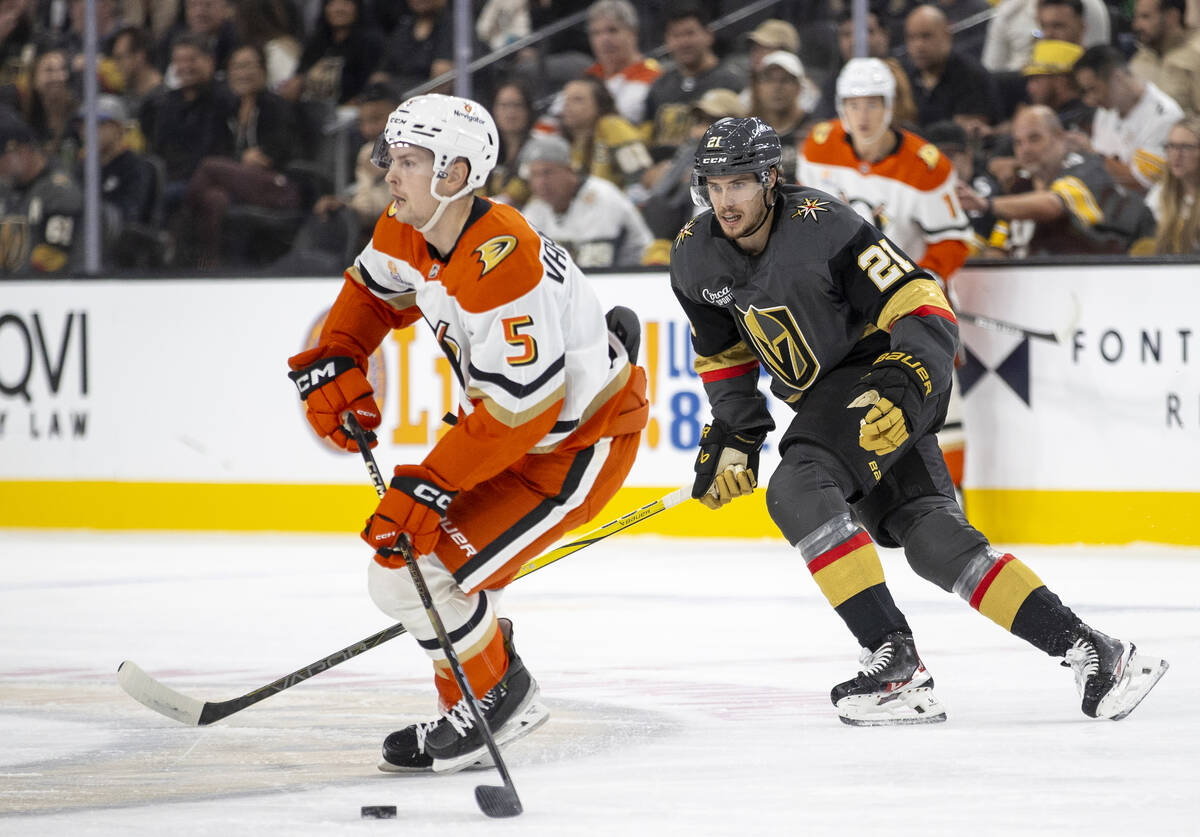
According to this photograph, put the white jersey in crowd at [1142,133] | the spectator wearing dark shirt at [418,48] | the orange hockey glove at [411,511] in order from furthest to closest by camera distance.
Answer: the spectator wearing dark shirt at [418,48], the white jersey in crowd at [1142,133], the orange hockey glove at [411,511]

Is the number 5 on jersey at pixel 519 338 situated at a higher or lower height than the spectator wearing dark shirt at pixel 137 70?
lower

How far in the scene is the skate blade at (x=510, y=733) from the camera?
3180mm

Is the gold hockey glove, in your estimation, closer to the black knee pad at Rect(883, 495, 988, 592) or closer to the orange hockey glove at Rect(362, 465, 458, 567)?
the black knee pad at Rect(883, 495, 988, 592)

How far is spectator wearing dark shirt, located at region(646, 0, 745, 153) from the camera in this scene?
7.11 metres

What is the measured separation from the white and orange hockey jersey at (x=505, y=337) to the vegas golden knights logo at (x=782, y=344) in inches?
12.8

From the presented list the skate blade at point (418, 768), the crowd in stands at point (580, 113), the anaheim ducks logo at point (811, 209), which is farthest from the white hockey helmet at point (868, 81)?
the skate blade at point (418, 768)

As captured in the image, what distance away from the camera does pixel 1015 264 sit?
6.48 m

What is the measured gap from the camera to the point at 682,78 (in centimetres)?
721

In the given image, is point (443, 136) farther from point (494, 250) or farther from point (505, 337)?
point (505, 337)

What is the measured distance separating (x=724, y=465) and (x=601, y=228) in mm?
3489

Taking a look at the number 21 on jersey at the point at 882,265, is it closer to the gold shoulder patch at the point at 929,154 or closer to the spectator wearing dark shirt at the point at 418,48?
the gold shoulder patch at the point at 929,154

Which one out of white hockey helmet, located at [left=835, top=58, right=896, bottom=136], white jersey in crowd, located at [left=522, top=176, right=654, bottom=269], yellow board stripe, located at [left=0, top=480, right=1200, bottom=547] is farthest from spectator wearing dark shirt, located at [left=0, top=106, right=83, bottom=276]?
white hockey helmet, located at [left=835, top=58, right=896, bottom=136]

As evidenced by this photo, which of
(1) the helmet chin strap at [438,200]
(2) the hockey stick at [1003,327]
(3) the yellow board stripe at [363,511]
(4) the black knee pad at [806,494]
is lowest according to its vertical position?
(3) the yellow board stripe at [363,511]

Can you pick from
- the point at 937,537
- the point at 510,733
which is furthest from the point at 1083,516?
the point at 510,733
